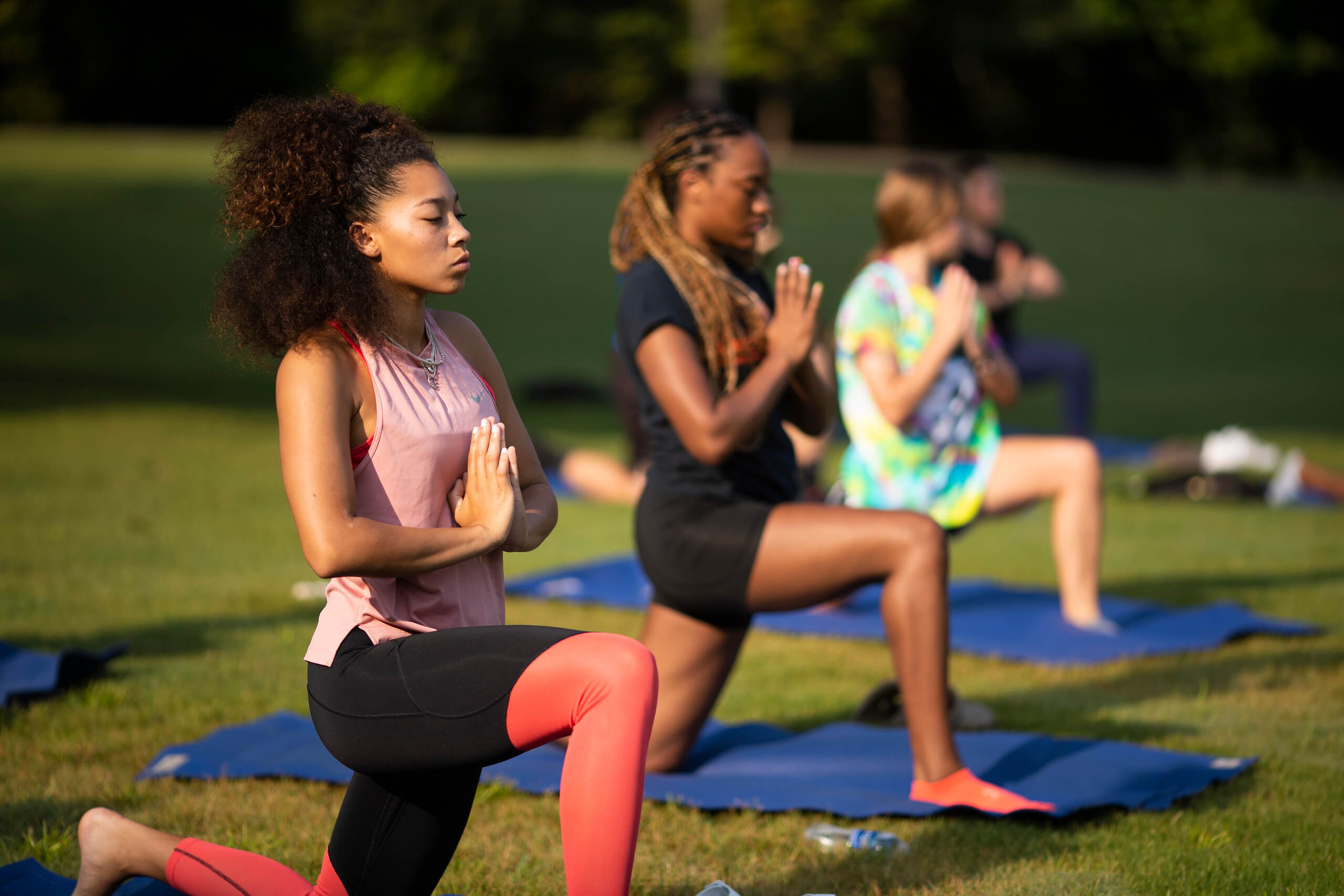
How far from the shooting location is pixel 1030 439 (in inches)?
232

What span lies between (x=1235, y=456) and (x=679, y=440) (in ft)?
24.4

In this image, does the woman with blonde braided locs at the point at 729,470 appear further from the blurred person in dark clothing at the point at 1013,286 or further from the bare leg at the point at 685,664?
the blurred person in dark clothing at the point at 1013,286

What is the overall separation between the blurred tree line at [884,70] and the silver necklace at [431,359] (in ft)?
132

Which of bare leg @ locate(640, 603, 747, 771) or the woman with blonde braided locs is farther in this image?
bare leg @ locate(640, 603, 747, 771)

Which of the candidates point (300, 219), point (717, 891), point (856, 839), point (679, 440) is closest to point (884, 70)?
point (679, 440)

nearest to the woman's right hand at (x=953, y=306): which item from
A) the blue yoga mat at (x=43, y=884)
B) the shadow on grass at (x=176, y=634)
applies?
the blue yoga mat at (x=43, y=884)

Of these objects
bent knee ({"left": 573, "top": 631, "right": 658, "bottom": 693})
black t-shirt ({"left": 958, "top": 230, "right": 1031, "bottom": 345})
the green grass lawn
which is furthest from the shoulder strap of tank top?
black t-shirt ({"left": 958, "top": 230, "right": 1031, "bottom": 345})

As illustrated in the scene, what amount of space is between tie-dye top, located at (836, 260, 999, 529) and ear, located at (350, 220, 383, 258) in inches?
110

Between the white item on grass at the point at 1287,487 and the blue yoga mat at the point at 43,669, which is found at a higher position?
the blue yoga mat at the point at 43,669

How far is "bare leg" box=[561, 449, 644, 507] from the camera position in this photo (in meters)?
9.18

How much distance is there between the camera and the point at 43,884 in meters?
3.22

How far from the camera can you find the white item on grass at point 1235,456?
33.3ft

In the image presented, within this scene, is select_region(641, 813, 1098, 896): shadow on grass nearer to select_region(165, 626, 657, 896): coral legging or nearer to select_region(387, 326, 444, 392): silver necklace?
select_region(165, 626, 657, 896): coral legging

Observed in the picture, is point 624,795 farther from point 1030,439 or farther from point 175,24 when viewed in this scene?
point 175,24
